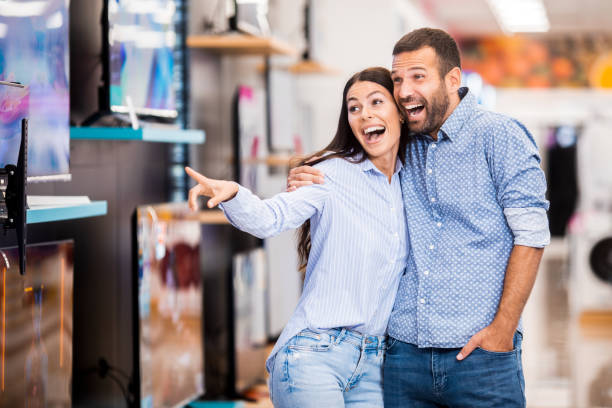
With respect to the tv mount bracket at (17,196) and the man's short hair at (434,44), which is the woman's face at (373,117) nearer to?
the man's short hair at (434,44)

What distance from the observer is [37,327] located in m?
2.10

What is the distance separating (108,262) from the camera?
2.86 metres

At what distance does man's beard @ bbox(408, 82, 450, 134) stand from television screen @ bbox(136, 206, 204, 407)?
116 cm

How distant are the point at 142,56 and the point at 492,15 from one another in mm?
7345

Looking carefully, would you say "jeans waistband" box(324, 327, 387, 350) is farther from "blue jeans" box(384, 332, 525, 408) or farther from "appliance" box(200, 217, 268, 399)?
"appliance" box(200, 217, 268, 399)

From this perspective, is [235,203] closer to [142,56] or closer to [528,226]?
[528,226]

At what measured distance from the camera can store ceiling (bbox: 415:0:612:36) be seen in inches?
328

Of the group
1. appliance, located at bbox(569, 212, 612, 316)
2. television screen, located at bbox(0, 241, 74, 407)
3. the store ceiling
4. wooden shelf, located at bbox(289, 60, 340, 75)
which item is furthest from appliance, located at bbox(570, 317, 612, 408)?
the store ceiling

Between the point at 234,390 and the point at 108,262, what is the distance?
1274 millimetres

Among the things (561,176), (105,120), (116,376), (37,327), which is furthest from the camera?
(561,176)

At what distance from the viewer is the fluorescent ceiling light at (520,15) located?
8.29 metres

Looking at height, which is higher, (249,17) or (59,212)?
(249,17)

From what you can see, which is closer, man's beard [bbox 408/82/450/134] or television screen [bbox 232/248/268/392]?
man's beard [bbox 408/82/450/134]

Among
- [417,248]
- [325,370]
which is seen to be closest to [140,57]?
[417,248]
